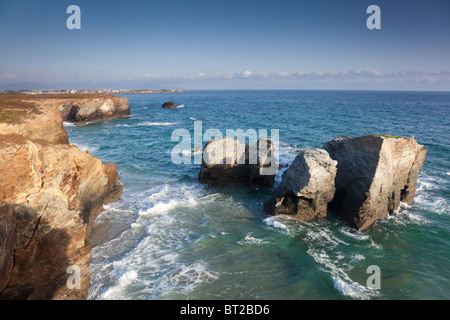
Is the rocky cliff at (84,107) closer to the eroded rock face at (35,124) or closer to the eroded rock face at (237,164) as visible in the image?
the eroded rock face at (35,124)

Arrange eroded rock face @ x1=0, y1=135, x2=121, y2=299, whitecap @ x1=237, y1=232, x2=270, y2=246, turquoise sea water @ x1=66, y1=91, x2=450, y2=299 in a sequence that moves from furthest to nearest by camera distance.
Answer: whitecap @ x1=237, y1=232, x2=270, y2=246, turquoise sea water @ x1=66, y1=91, x2=450, y2=299, eroded rock face @ x1=0, y1=135, x2=121, y2=299

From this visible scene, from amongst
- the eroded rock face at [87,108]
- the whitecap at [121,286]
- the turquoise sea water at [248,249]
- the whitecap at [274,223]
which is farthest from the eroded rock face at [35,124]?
the eroded rock face at [87,108]

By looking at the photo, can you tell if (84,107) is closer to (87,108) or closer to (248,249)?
(87,108)

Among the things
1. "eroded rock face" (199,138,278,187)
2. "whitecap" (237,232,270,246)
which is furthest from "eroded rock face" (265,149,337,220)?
"eroded rock face" (199,138,278,187)

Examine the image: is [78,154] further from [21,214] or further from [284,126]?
[284,126]

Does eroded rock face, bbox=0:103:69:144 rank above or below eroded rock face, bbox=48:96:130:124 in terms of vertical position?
below

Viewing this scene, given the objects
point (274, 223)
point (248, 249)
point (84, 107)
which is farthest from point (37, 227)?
point (84, 107)

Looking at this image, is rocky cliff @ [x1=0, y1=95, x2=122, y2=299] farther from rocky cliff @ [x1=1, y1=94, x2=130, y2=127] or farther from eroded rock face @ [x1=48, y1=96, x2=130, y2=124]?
eroded rock face @ [x1=48, y1=96, x2=130, y2=124]
